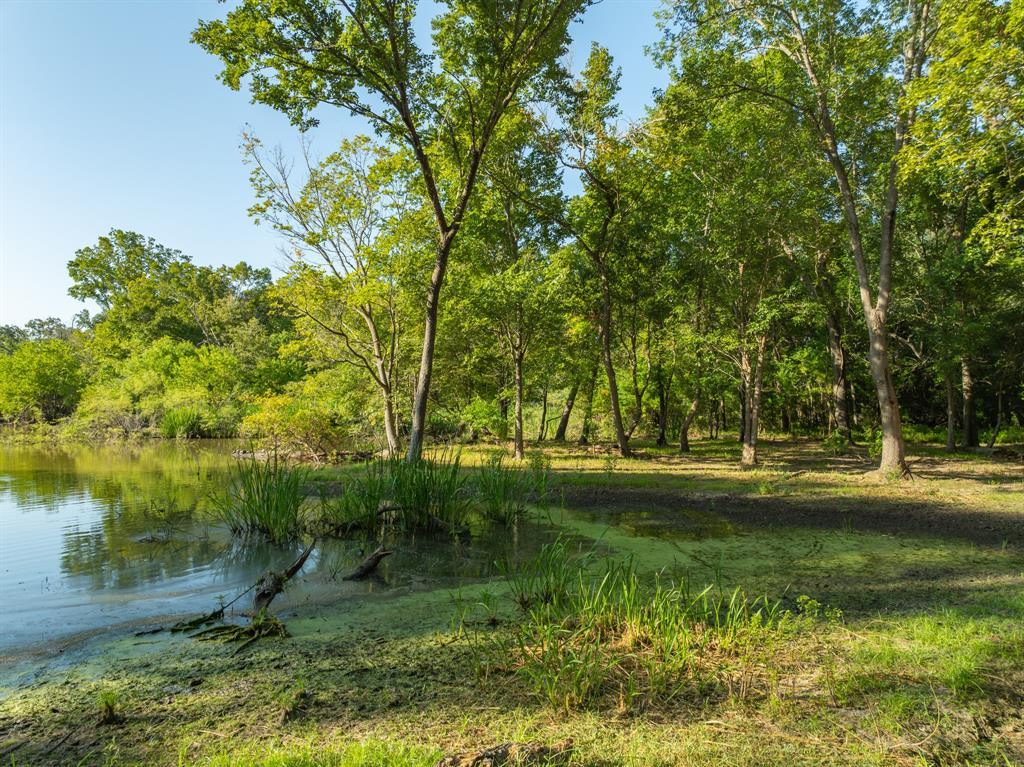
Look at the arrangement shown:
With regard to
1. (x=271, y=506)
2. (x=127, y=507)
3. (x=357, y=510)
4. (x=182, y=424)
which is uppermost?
(x=182, y=424)

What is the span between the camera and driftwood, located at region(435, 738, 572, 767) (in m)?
2.02

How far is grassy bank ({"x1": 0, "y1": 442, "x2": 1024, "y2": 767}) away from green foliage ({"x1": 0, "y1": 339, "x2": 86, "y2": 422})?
3997cm

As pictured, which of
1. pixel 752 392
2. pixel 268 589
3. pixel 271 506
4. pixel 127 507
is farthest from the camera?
pixel 752 392

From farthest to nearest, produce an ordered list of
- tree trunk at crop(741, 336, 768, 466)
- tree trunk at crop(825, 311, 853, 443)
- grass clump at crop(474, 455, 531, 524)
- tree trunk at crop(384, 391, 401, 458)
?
1. tree trunk at crop(825, 311, 853, 443)
2. tree trunk at crop(384, 391, 401, 458)
3. tree trunk at crop(741, 336, 768, 466)
4. grass clump at crop(474, 455, 531, 524)

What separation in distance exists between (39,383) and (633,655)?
141 feet

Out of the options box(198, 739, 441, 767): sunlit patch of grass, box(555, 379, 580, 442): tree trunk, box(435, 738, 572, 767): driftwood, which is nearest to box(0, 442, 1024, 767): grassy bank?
box(198, 739, 441, 767): sunlit patch of grass

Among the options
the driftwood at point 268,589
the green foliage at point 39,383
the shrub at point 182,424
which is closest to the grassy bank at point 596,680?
the driftwood at point 268,589

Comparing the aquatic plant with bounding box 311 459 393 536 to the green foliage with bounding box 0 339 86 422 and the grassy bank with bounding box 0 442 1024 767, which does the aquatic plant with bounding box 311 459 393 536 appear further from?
the green foliage with bounding box 0 339 86 422

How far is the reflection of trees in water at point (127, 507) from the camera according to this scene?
5957 millimetres

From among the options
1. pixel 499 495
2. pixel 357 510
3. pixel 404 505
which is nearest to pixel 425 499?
pixel 404 505

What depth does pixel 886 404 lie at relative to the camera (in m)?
11.0

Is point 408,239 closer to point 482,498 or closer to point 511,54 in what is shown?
point 511,54

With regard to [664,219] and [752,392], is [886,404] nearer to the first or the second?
[752,392]

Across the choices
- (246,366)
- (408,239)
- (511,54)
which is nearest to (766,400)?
(408,239)
